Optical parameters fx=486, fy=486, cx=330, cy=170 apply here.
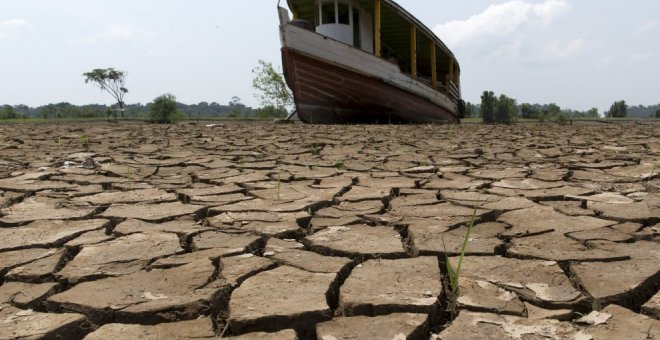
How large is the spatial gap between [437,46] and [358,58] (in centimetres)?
331

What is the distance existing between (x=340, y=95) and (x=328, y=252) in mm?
8212

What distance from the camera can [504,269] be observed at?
1.56 meters

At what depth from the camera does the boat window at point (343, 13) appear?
10.1 m

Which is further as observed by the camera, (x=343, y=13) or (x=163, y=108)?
(x=163, y=108)

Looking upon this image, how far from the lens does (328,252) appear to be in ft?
5.82

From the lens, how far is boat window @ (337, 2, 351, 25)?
33.0 feet

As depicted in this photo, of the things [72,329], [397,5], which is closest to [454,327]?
[72,329]

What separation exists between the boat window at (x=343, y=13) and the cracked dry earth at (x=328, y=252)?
7175 millimetres

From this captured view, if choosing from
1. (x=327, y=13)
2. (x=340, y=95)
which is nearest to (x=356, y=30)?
(x=327, y=13)

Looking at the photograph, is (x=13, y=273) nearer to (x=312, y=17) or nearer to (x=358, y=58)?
(x=358, y=58)

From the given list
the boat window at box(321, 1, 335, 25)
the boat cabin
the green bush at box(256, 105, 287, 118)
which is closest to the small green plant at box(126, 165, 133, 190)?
the boat cabin

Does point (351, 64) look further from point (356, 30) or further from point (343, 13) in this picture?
point (343, 13)

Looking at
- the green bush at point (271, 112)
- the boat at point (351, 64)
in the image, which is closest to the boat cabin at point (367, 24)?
the boat at point (351, 64)

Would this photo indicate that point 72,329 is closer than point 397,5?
Yes
